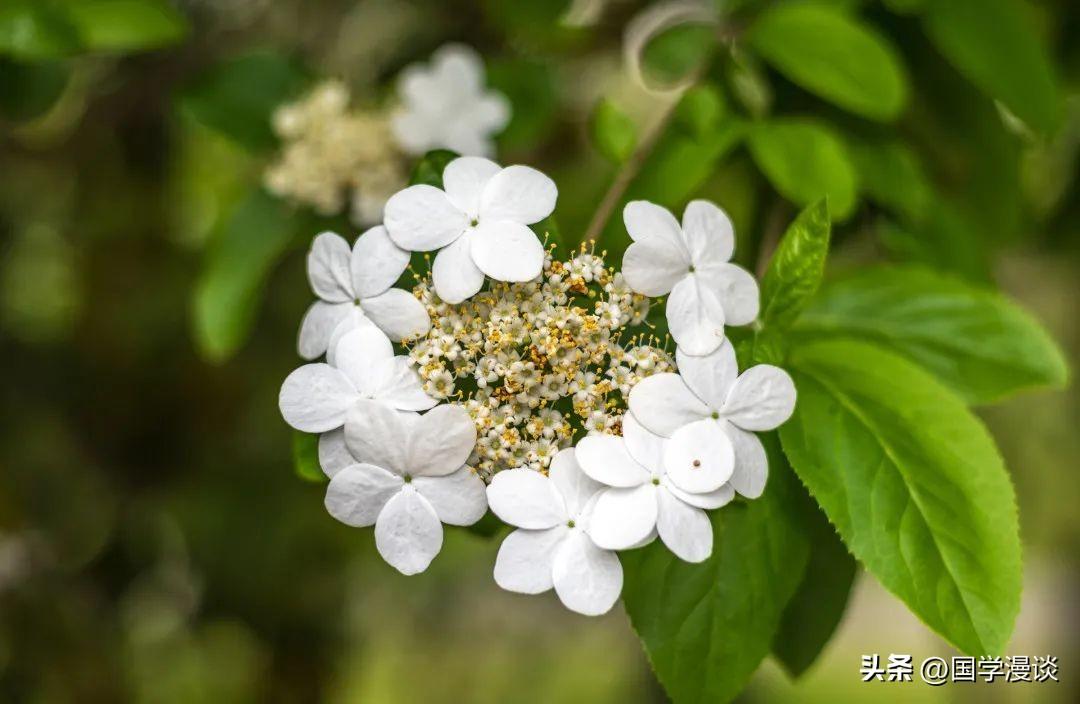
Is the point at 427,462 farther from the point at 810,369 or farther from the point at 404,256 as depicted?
the point at 810,369

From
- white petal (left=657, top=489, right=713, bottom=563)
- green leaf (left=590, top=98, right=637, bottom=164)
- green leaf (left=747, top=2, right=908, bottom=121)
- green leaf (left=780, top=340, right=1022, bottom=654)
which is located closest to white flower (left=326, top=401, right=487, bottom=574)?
white petal (left=657, top=489, right=713, bottom=563)

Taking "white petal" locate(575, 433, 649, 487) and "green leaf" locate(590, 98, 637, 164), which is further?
"green leaf" locate(590, 98, 637, 164)

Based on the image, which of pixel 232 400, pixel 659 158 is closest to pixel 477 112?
pixel 659 158

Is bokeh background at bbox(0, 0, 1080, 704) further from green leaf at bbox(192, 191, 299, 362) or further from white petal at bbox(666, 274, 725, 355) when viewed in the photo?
white petal at bbox(666, 274, 725, 355)

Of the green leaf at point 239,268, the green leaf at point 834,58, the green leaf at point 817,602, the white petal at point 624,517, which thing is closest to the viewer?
the white petal at point 624,517

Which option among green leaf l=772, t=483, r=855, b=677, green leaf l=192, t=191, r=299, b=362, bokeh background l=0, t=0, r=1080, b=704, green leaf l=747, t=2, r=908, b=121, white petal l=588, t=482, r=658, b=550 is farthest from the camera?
bokeh background l=0, t=0, r=1080, b=704

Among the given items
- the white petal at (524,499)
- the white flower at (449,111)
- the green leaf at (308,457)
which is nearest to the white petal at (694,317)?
the white petal at (524,499)

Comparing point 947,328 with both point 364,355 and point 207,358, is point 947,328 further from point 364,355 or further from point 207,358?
point 207,358

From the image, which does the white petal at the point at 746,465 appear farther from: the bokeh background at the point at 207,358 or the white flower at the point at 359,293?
the bokeh background at the point at 207,358
